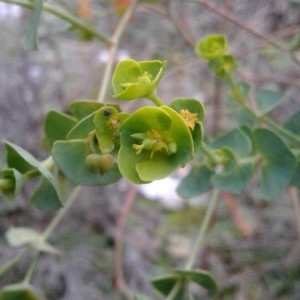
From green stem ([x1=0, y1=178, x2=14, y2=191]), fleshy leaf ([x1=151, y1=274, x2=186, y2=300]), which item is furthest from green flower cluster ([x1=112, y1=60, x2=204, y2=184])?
fleshy leaf ([x1=151, y1=274, x2=186, y2=300])

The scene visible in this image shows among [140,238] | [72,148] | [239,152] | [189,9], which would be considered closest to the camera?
[72,148]

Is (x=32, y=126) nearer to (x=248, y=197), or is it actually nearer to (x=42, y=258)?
(x=42, y=258)

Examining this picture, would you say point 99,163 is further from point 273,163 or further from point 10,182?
point 273,163

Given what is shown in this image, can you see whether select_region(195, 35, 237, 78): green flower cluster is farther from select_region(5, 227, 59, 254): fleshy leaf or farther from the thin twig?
select_region(5, 227, 59, 254): fleshy leaf

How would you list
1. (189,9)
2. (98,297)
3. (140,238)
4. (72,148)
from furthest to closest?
(189,9), (140,238), (98,297), (72,148)

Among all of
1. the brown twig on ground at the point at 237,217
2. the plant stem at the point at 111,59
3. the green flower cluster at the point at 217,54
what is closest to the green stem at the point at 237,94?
the green flower cluster at the point at 217,54

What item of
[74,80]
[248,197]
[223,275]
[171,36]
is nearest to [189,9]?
[171,36]
